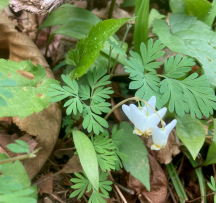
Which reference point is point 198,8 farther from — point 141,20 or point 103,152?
point 103,152

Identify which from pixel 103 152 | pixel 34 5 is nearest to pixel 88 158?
pixel 103 152

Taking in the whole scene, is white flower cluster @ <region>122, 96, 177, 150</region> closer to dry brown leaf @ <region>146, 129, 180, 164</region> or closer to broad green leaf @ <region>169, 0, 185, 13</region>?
dry brown leaf @ <region>146, 129, 180, 164</region>

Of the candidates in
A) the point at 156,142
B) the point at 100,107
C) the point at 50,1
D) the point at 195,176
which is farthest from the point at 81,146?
the point at 195,176

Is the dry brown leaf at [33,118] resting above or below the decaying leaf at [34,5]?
below

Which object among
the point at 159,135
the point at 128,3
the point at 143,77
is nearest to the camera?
the point at 159,135

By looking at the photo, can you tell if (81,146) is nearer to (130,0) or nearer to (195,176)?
(195,176)

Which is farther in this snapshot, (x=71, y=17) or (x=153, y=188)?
(x=71, y=17)

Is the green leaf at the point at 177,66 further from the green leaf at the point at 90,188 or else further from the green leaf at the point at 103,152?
the green leaf at the point at 90,188

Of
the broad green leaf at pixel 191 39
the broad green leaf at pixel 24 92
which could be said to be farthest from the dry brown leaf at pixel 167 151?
the broad green leaf at pixel 24 92
